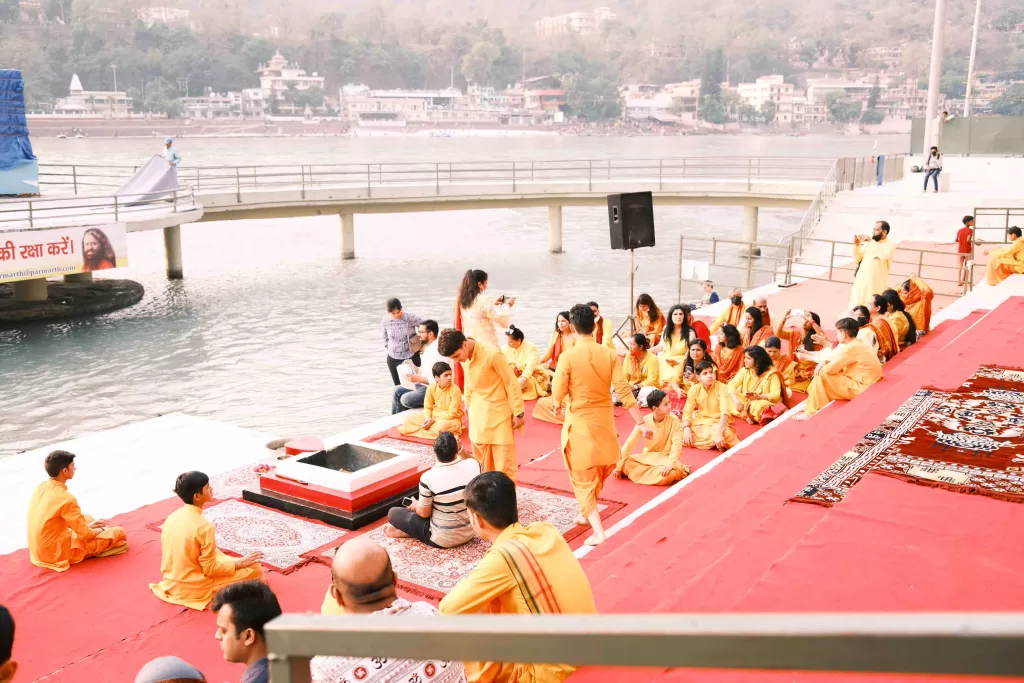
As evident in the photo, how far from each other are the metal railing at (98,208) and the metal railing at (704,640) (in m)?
18.0

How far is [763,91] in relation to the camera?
131 meters

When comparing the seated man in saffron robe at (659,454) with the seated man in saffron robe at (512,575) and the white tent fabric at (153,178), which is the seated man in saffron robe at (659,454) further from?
the white tent fabric at (153,178)

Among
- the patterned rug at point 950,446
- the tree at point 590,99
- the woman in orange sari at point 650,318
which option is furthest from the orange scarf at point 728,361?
the tree at point 590,99

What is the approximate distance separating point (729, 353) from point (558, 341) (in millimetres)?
1802

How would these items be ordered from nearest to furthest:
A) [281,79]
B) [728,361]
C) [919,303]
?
[728,361] < [919,303] < [281,79]

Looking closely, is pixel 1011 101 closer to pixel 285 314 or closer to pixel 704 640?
pixel 285 314

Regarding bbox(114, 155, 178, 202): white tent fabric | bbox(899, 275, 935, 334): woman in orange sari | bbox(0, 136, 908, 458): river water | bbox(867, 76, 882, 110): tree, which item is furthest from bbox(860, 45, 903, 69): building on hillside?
bbox(899, 275, 935, 334): woman in orange sari

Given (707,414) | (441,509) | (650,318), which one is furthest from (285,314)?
(441,509)

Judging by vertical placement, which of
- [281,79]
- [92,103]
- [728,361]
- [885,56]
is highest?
[885,56]

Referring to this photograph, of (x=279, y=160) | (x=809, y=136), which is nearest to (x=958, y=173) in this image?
(x=279, y=160)

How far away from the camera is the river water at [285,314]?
1395cm

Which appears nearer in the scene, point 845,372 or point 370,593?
point 370,593

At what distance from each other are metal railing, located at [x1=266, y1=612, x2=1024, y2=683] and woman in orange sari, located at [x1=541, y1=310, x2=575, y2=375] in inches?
337

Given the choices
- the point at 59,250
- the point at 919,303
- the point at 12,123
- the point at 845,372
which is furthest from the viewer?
the point at 12,123
